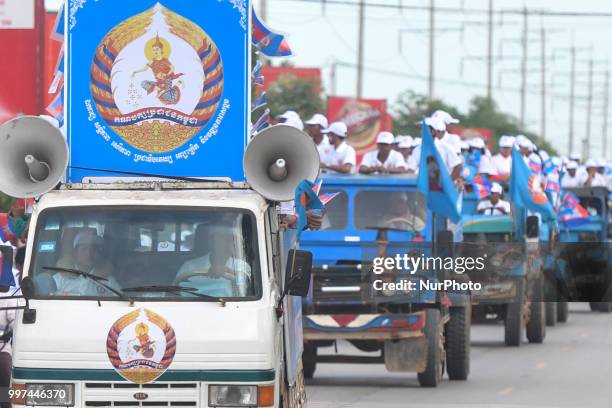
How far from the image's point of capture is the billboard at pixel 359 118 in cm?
5553

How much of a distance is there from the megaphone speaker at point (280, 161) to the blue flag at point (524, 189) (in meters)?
12.2

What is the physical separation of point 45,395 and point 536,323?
1570cm

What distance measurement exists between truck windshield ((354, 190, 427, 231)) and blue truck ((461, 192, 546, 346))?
10.3ft

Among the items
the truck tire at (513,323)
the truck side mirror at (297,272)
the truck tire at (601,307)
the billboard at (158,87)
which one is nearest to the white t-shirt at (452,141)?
the truck tire at (513,323)

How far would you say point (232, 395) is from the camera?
9.16 metres

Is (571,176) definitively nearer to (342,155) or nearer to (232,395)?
(342,155)

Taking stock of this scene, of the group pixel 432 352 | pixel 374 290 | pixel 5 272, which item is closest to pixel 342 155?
pixel 432 352

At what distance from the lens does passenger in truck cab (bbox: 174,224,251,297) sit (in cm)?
948

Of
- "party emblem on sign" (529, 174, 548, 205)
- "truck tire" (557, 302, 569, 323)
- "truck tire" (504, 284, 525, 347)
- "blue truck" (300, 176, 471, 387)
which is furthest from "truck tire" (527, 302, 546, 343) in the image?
"blue truck" (300, 176, 471, 387)

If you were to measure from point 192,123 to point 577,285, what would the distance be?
7.23 meters

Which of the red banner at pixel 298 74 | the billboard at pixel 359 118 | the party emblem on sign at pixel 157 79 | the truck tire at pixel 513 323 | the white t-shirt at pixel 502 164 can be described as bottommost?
the truck tire at pixel 513 323

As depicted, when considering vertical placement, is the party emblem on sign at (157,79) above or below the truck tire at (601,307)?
above

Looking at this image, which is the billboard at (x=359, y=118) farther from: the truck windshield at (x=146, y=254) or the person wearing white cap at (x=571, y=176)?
the truck windshield at (x=146, y=254)

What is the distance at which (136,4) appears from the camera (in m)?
11.0
